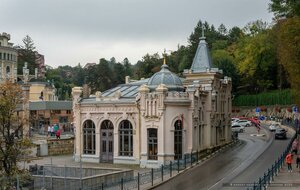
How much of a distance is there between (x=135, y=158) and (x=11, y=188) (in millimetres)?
18389

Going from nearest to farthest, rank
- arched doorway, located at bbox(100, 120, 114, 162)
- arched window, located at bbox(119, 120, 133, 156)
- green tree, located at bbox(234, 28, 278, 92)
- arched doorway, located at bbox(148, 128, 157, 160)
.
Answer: arched doorway, located at bbox(148, 128, 157, 160) → arched window, located at bbox(119, 120, 133, 156) → arched doorway, located at bbox(100, 120, 114, 162) → green tree, located at bbox(234, 28, 278, 92)

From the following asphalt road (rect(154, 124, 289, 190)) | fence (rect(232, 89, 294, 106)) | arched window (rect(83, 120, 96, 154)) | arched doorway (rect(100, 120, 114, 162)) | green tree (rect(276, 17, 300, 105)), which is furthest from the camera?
fence (rect(232, 89, 294, 106))

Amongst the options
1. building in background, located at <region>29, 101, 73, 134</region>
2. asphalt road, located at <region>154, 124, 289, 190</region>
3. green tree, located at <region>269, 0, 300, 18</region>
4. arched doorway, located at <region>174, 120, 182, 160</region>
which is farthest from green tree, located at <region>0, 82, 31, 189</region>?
building in background, located at <region>29, 101, 73, 134</region>

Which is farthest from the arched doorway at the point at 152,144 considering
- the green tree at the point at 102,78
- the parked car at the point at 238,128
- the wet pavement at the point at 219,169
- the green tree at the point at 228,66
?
the green tree at the point at 102,78

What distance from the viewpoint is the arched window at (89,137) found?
148 feet

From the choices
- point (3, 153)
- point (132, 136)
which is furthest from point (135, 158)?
point (3, 153)

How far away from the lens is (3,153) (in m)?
26.0

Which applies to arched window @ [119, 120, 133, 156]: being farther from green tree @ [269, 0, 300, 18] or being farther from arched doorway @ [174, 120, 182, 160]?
green tree @ [269, 0, 300, 18]

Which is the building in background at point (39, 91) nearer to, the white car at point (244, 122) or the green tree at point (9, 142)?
the white car at point (244, 122)

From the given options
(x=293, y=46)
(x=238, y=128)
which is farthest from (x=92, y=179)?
(x=238, y=128)

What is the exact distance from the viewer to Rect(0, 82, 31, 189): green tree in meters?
25.7

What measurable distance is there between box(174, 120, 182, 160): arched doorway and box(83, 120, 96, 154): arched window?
8.34m

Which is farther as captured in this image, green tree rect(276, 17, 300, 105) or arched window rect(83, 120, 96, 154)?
arched window rect(83, 120, 96, 154)

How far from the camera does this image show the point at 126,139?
142 ft
